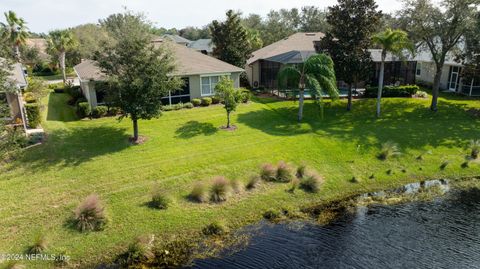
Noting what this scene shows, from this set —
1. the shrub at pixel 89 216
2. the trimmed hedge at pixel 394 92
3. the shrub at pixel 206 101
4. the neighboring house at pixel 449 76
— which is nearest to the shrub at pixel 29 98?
the shrub at pixel 206 101

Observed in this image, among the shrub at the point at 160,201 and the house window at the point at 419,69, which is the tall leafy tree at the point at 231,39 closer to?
the house window at the point at 419,69

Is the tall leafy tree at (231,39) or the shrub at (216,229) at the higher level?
the tall leafy tree at (231,39)

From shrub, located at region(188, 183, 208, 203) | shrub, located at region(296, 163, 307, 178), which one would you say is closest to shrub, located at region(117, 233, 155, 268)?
shrub, located at region(188, 183, 208, 203)

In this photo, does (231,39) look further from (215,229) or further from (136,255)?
(136,255)

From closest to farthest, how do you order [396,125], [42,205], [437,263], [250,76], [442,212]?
[437,263] → [42,205] → [442,212] → [396,125] → [250,76]

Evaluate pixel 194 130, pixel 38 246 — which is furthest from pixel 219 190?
pixel 194 130

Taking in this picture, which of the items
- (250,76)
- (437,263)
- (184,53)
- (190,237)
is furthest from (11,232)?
(250,76)

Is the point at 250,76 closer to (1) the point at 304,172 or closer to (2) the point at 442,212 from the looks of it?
(1) the point at 304,172

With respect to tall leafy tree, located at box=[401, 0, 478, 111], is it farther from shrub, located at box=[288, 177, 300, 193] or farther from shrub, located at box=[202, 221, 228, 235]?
shrub, located at box=[202, 221, 228, 235]
